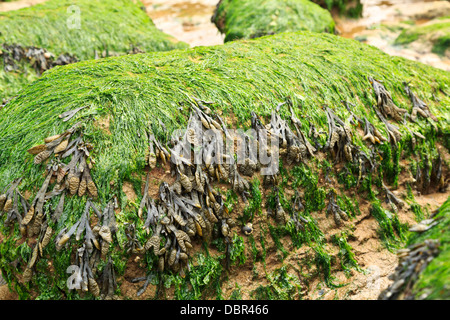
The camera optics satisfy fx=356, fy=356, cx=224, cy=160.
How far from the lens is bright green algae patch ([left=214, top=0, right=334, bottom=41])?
6.92 m

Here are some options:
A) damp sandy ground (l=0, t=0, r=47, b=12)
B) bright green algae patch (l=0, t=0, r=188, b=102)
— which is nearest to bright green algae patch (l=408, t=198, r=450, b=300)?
bright green algae patch (l=0, t=0, r=188, b=102)

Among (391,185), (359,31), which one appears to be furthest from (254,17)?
(391,185)

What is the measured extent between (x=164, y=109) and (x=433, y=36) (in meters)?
6.76

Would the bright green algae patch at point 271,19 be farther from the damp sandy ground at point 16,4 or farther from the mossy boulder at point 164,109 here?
the damp sandy ground at point 16,4

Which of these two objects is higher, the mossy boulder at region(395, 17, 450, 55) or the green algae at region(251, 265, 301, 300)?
the mossy boulder at region(395, 17, 450, 55)

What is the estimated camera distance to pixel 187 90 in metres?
3.48

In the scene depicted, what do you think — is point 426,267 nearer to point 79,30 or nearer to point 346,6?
point 79,30

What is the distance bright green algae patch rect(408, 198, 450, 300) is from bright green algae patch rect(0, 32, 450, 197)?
1.70 m

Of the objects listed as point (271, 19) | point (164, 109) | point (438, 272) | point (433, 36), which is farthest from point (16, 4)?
point (438, 272)

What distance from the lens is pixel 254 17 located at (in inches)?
282

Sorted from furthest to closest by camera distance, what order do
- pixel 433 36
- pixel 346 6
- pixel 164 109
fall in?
pixel 346 6 < pixel 433 36 < pixel 164 109

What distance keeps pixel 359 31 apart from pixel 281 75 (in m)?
5.65

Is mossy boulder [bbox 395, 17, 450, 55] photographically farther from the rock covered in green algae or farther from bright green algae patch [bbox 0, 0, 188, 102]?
the rock covered in green algae

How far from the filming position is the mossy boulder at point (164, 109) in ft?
9.27
